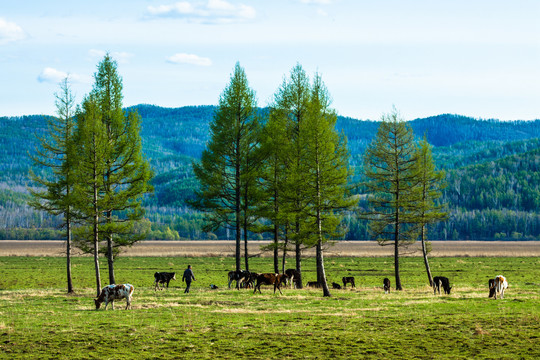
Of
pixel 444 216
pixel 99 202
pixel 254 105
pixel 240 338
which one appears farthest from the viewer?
pixel 444 216

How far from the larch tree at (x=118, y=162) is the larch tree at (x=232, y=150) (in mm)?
5416

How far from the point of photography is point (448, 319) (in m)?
24.8

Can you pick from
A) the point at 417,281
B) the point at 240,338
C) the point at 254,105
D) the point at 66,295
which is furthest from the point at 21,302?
the point at 417,281

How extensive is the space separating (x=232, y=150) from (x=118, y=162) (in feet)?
28.5

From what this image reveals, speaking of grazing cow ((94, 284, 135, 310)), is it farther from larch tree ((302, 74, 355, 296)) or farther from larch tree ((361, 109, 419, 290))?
larch tree ((361, 109, 419, 290))

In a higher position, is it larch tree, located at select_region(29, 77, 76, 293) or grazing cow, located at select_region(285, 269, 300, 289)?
larch tree, located at select_region(29, 77, 76, 293)

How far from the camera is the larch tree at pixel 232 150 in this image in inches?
1731

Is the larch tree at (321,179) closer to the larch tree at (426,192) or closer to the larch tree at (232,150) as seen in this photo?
the larch tree at (232,150)

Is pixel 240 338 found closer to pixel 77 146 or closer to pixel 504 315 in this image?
pixel 504 315

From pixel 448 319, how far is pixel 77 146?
25.8 metres

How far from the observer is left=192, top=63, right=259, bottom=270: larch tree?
43969 mm

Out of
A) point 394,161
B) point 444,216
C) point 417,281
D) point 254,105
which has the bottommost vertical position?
point 417,281

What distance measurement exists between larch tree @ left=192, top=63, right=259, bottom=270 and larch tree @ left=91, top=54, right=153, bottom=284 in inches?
213

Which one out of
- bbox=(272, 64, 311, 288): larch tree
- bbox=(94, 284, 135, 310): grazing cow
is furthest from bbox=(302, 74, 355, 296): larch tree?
bbox=(94, 284, 135, 310): grazing cow
